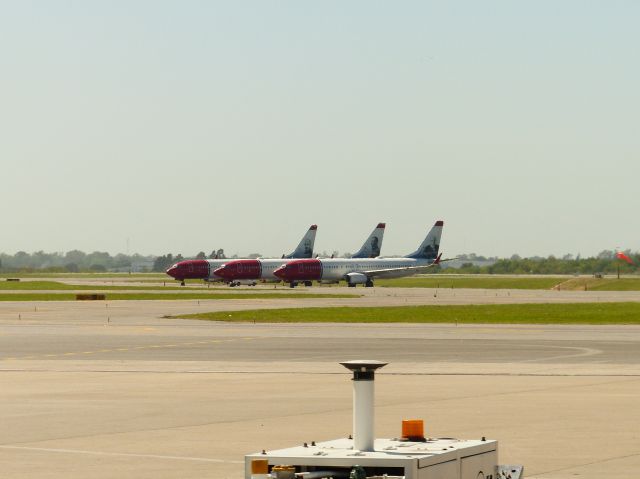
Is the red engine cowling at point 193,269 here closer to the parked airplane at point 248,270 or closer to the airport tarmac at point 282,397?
the parked airplane at point 248,270

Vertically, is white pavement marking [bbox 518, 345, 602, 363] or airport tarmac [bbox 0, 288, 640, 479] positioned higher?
white pavement marking [bbox 518, 345, 602, 363]

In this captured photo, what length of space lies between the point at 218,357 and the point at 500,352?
956 centimetres

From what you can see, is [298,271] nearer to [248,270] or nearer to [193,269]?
[248,270]

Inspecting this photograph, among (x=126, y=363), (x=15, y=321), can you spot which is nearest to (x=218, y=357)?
(x=126, y=363)

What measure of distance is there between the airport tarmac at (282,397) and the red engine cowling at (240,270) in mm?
129182

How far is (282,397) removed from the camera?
104 ft

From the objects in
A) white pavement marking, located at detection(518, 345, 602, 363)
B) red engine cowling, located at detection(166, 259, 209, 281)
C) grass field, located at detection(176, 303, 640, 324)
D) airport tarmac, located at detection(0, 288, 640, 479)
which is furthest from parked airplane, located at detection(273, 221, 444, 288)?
white pavement marking, located at detection(518, 345, 602, 363)

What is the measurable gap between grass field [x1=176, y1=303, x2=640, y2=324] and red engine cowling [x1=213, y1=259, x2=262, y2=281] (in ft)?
320

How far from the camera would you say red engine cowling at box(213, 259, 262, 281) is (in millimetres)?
190625

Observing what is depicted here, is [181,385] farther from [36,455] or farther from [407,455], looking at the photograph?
[407,455]

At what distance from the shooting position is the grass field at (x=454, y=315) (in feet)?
252

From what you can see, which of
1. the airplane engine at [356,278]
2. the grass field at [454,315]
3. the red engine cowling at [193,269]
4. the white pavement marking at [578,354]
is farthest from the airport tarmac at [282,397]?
the red engine cowling at [193,269]

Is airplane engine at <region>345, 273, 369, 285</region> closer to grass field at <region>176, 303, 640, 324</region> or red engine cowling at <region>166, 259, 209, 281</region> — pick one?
red engine cowling at <region>166, 259, 209, 281</region>

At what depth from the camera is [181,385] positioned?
35094 mm
